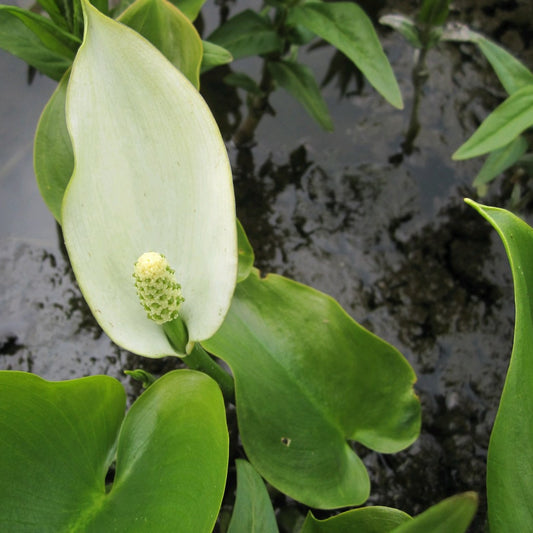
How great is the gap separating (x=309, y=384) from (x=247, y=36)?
0.49 meters

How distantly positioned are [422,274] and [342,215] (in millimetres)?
147

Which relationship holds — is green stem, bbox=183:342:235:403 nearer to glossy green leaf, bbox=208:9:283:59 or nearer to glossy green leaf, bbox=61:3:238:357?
glossy green leaf, bbox=61:3:238:357

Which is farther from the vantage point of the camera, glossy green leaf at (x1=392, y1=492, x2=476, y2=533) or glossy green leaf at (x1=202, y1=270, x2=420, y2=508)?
glossy green leaf at (x1=202, y1=270, x2=420, y2=508)

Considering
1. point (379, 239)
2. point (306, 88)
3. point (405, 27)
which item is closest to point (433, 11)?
point (405, 27)

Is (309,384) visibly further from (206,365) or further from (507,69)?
(507,69)

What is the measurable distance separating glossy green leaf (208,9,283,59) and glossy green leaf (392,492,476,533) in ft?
2.09

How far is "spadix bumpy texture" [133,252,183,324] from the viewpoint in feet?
1.38

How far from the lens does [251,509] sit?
1.75 feet

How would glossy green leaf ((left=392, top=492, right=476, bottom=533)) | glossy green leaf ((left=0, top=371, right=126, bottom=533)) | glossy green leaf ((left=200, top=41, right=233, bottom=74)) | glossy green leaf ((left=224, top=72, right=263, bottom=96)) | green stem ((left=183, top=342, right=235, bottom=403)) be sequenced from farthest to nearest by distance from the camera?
glossy green leaf ((left=224, top=72, right=263, bottom=96)) → glossy green leaf ((left=200, top=41, right=233, bottom=74)) → green stem ((left=183, top=342, right=235, bottom=403)) → glossy green leaf ((left=0, top=371, right=126, bottom=533)) → glossy green leaf ((left=392, top=492, right=476, bottom=533))

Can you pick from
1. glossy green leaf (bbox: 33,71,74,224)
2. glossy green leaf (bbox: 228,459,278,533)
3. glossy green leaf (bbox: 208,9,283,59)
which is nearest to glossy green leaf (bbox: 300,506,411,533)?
glossy green leaf (bbox: 228,459,278,533)

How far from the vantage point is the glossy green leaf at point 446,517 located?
34 cm

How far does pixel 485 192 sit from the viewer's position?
944 mm

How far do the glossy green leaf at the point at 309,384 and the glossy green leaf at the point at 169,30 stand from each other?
0.70 feet

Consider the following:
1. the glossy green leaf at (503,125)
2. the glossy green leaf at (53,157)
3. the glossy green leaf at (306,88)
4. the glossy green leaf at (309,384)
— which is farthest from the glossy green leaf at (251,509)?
the glossy green leaf at (306,88)
